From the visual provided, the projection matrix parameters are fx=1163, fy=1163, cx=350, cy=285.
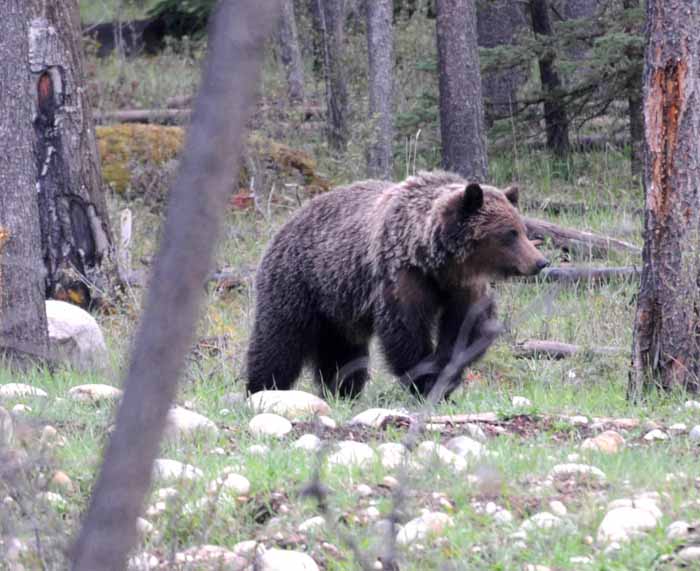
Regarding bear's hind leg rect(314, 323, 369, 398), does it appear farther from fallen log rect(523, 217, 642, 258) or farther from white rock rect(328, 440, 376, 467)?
white rock rect(328, 440, 376, 467)

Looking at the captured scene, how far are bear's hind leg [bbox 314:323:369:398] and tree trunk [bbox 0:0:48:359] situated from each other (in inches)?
72.3

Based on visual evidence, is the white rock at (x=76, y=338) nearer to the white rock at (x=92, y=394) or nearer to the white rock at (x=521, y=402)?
the white rock at (x=92, y=394)

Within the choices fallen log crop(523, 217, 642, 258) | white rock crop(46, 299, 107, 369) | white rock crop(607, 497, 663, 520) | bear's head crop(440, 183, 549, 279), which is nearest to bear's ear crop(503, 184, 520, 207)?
bear's head crop(440, 183, 549, 279)

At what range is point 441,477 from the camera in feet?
13.7

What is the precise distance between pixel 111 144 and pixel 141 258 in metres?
2.96

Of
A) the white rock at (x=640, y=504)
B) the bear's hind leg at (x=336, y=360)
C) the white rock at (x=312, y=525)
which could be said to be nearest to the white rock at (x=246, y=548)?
the white rock at (x=312, y=525)

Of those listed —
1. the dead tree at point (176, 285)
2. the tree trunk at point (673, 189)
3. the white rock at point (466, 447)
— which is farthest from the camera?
the tree trunk at point (673, 189)

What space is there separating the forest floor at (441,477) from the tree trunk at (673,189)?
0.36 meters

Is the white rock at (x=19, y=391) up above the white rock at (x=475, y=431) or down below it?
above

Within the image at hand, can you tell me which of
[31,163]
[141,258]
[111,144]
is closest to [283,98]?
[111,144]

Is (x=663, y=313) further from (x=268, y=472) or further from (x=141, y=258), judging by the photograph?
(x=141, y=258)

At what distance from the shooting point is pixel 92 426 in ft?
17.8

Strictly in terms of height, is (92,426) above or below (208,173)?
below

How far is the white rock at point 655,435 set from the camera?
5.14 meters
